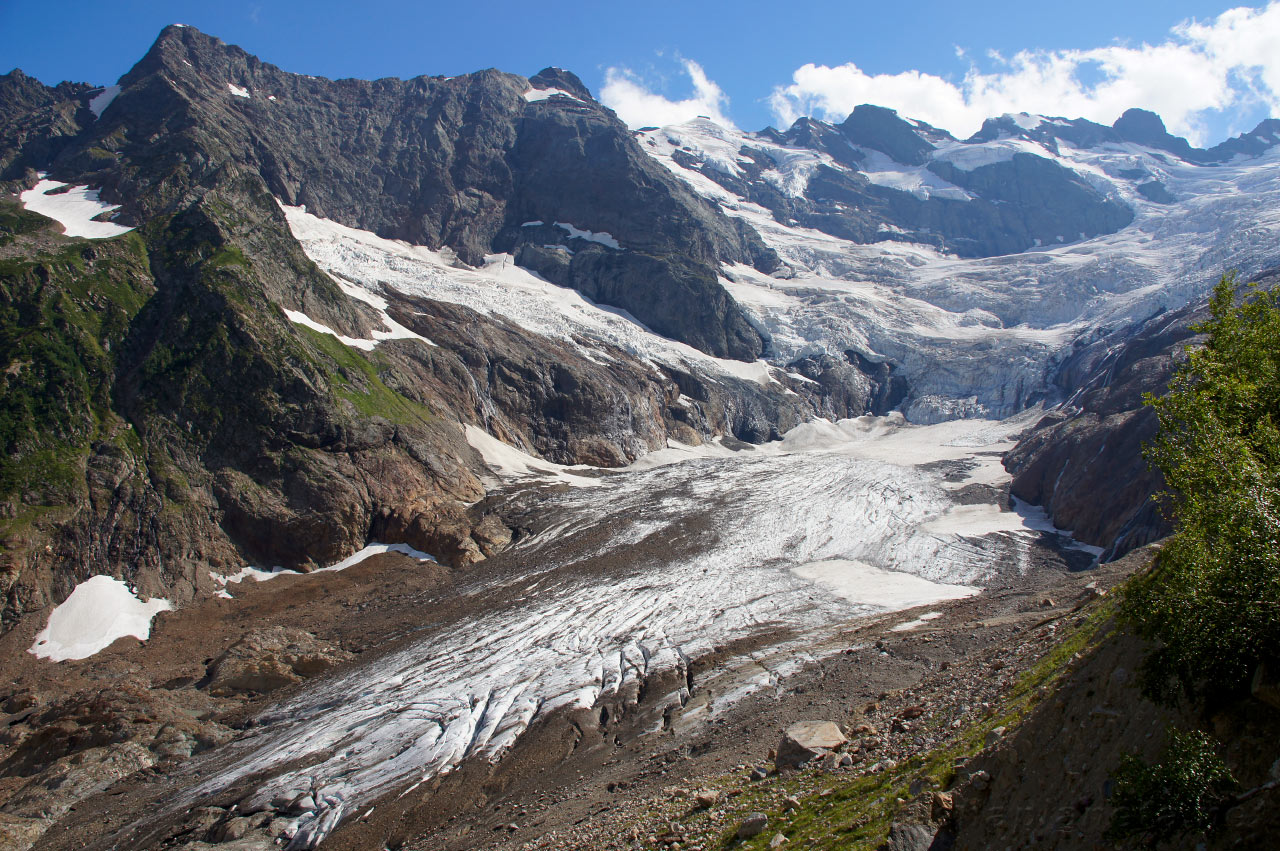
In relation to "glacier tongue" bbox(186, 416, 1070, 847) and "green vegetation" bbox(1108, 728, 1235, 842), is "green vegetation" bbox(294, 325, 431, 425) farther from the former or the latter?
"green vegetation" bbox(1108, 728, 1235, 842)

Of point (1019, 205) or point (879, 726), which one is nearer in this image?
point (879, 726)

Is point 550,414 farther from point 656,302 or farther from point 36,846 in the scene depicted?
point 36,846

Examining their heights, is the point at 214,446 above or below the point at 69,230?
below

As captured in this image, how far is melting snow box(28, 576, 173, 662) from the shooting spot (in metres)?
31.9

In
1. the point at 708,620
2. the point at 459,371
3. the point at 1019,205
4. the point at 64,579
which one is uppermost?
the point at 1019,205

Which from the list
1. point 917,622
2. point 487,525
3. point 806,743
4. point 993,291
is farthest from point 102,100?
point 993,291

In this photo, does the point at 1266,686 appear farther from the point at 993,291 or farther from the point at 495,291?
the point at 993,291

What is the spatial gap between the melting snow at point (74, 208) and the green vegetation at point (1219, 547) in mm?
70936

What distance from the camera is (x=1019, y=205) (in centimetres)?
19488

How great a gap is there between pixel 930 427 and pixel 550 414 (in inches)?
2434

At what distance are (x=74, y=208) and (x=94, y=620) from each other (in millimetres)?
54374

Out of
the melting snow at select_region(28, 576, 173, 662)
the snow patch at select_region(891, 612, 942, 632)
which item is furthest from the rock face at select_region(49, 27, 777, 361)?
the snow patch at select_region(891, 612, 942, 632)

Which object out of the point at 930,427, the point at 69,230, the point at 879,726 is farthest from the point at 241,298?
the point at 930,427

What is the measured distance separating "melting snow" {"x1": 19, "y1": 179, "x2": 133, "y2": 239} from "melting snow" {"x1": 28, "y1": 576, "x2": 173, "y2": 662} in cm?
3584
